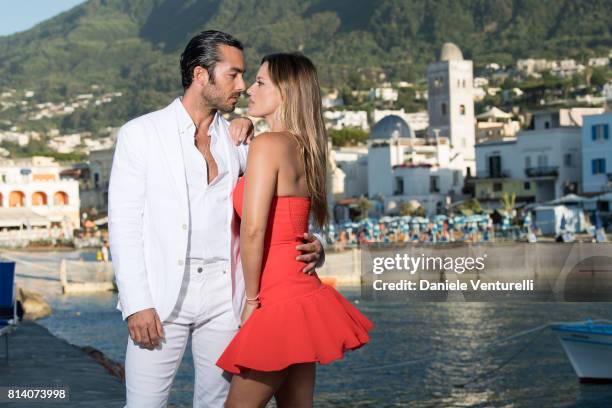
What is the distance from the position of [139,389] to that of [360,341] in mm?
818

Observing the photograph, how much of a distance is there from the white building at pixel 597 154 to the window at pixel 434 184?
41.0ft

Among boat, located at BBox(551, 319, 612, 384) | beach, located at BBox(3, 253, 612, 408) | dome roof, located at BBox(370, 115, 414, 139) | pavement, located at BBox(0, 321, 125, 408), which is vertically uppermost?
dome roof, located at BBox(370, 115, 414, 139)

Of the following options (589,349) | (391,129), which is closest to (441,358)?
(589,349)

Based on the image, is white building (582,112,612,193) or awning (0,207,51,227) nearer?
white building (582,112,612,193)

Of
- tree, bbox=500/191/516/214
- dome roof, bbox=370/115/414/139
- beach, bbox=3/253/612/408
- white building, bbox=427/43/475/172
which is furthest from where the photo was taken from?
white building, bbox=427/43/475/172

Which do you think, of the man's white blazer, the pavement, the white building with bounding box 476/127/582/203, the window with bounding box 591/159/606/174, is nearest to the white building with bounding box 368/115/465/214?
the white building with bounding box 476/127/582/203

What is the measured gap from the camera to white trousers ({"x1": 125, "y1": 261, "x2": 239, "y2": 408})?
13.7ft

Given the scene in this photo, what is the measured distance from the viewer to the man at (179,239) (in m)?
4.11

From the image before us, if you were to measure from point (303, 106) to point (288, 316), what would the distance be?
2.40ft

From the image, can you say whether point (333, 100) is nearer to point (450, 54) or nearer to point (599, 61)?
point (599, 61)

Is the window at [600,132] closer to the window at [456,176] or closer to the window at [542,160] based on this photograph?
the window at [542,160]

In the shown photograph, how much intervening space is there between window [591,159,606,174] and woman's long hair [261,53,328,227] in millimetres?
47831

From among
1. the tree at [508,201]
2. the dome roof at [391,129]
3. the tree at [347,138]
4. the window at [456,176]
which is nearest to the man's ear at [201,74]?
the tree at [508,201]

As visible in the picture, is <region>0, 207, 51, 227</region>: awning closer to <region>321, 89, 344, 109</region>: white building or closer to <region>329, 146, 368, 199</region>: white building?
<region>329, 146, 368, 199</region>: white building
